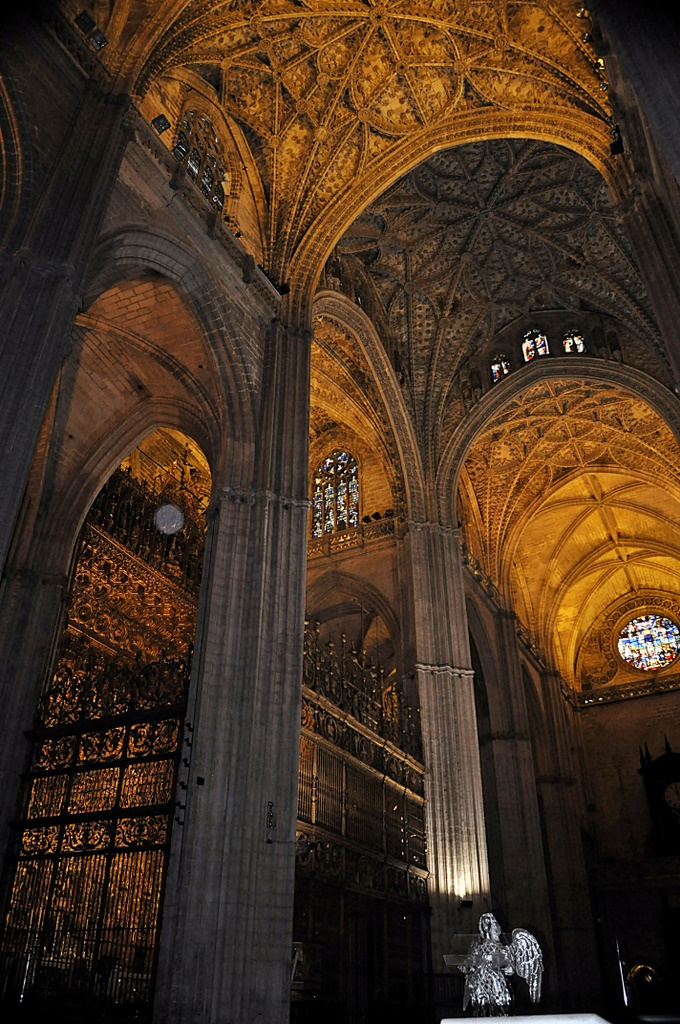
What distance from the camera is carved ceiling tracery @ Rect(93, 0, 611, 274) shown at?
515 inches

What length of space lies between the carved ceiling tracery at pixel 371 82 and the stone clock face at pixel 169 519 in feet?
21.4

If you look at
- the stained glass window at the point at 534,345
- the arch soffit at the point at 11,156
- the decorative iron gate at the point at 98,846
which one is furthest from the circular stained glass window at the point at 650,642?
the arch soffit at the point at 11,156

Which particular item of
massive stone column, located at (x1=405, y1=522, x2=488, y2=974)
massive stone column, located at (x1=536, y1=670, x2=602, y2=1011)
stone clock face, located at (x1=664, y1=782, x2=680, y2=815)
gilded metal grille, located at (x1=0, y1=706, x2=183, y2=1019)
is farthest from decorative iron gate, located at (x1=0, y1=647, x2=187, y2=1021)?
stone clock face, located at (x1=664, y1=782, x2=680, y2=815)

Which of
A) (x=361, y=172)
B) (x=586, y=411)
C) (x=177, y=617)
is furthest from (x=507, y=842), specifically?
(x=361, y=172)

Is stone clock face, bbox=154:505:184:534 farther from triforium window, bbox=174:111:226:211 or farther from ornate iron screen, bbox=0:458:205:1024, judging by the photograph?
triforium window, bbox=174:111:226:211

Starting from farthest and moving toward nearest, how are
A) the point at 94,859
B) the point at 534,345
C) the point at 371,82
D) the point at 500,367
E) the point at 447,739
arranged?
the point at 500,367, the point at 534,345, the point at 447,739, the point at 371,82, the point at 94,859

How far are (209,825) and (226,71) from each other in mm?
12288

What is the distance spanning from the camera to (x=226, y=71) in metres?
13.5

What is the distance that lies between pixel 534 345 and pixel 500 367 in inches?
40.2

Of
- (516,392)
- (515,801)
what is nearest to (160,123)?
(516,392)

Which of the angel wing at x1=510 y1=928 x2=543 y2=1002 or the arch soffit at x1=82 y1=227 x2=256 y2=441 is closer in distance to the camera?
the angel wing at x1=510 y1=928 x2=543 y2=1002

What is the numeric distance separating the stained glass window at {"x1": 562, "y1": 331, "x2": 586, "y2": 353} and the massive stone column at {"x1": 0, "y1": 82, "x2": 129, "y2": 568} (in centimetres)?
1268

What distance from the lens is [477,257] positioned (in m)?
18.7

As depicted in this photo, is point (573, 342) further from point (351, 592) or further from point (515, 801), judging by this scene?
point (515, 801)
